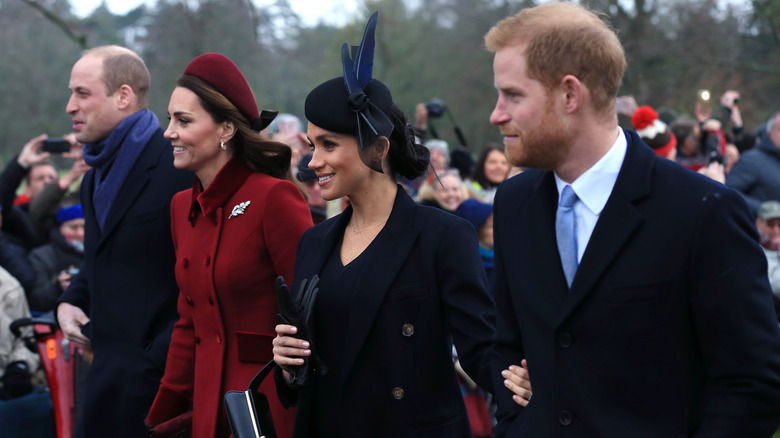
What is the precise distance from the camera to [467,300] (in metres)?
2.88

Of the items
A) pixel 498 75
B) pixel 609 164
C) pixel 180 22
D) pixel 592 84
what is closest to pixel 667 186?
pixel 609 164

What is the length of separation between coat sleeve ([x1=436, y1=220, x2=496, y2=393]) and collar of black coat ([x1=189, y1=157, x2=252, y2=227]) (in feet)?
3.55

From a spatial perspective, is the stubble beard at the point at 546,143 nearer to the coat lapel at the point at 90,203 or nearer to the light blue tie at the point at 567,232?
the light blue tie at the point at 567,232

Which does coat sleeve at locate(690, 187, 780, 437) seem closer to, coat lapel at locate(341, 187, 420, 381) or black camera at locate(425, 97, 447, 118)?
coat lapel at locate(341, 187, 420, 381)

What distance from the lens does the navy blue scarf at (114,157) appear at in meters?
4.20

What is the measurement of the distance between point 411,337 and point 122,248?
178cm

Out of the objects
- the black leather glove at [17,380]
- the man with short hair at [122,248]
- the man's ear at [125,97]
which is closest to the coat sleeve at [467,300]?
the man with short hair at [122,248]

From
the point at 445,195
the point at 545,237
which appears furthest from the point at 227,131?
the point at 445,195

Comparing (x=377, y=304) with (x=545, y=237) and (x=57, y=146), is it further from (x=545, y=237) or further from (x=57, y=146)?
(x=57, y=146)

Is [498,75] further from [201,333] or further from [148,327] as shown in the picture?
[148,327]

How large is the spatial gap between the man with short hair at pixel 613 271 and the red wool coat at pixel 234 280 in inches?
54.7

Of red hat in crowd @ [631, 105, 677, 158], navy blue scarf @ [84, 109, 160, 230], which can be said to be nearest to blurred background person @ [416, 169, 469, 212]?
red hat in crowd @ [631, 105, 677, 158]

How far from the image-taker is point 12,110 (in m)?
36.1

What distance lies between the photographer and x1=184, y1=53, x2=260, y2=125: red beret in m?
3.72
